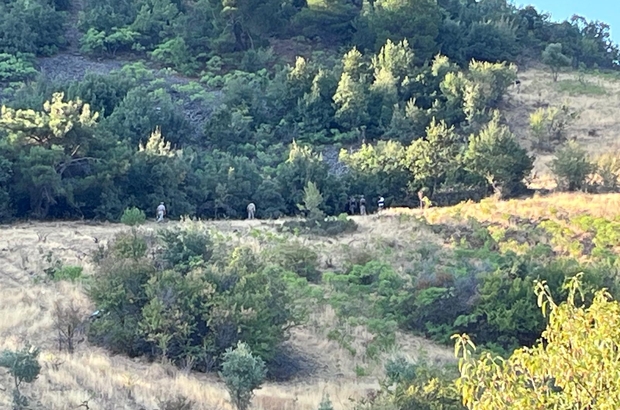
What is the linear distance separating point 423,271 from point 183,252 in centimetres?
560

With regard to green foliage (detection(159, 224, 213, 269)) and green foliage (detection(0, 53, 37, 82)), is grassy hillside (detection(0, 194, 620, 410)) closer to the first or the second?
green foliage (detection(159, 224, 213, 269))

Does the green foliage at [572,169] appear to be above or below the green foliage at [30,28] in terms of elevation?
below

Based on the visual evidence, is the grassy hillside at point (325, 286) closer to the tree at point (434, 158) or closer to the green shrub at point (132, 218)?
the green shrub at point (132, 218)

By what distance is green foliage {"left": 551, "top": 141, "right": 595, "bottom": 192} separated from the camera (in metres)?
28.0

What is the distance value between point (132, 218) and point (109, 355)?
8779mm

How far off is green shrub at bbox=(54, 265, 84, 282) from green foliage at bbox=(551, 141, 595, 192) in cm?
1550

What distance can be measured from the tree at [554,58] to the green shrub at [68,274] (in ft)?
104

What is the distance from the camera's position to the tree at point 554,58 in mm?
45781

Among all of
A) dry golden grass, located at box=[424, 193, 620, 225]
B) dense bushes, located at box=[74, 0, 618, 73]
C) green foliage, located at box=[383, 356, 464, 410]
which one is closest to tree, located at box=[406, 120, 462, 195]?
dry golden grass, located at box=[424, 193, 620, 225]

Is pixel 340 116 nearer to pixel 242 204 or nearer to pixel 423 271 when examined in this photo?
pixel 242 204

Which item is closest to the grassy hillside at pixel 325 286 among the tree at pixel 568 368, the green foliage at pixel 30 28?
the tree at pixel 568 368

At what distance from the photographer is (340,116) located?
37.5 meters

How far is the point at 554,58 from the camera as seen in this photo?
151ft

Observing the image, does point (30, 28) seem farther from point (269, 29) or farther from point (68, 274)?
point (68, 274)
